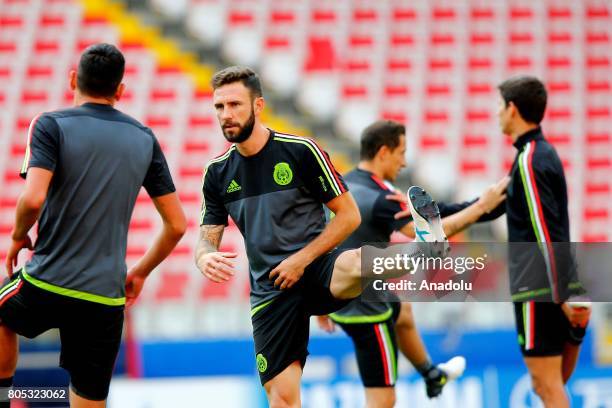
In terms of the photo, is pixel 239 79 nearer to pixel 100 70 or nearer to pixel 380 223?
pixel 100 70

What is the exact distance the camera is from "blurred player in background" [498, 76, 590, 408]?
5703 millimetres

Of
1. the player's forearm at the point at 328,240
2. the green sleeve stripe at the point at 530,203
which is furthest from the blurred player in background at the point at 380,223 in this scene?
the player's forearm at the point at 328,240

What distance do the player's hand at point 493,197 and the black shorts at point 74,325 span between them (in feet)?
8.28

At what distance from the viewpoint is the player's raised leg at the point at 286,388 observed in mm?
4941

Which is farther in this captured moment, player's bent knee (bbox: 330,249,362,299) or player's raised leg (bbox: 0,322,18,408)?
player's bent knee (bbox: 330,249,362,299)

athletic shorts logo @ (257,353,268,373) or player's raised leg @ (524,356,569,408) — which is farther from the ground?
athletic shorts logo @ (257,353,268,373)

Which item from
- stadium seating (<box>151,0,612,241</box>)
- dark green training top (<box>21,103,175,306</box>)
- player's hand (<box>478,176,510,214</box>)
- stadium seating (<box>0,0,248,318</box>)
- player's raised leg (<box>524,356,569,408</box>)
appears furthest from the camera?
stadium seating (<box>151,0,612,241</box>)

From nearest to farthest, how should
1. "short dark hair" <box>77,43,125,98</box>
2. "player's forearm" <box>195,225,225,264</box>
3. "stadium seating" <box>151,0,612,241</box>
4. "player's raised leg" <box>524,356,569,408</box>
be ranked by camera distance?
1. "short dark hair" <box>77,43,125,98</box>
2. "player's forearm" <box>195,225,225,264</box>
3. "player's raised leg" <box>524,356,569,408</box>
4. "stadium seating" <box>151,0,612,241</box>

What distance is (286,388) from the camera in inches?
195

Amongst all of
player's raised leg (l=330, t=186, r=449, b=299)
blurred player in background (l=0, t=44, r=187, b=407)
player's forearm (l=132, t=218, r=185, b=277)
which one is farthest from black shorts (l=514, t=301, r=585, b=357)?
blurred player in background (l=0, t=44, r=187, b=407)

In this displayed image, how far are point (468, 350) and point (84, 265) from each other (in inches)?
195

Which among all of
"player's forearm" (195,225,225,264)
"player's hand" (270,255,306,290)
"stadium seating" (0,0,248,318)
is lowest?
"player's hand" (270,255,306,290)

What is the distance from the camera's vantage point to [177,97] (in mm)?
13445

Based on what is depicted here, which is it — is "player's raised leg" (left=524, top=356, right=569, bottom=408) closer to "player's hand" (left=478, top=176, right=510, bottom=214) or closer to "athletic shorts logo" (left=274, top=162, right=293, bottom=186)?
"player's hand" (left=478, top=176, right=510, bottom=214)
